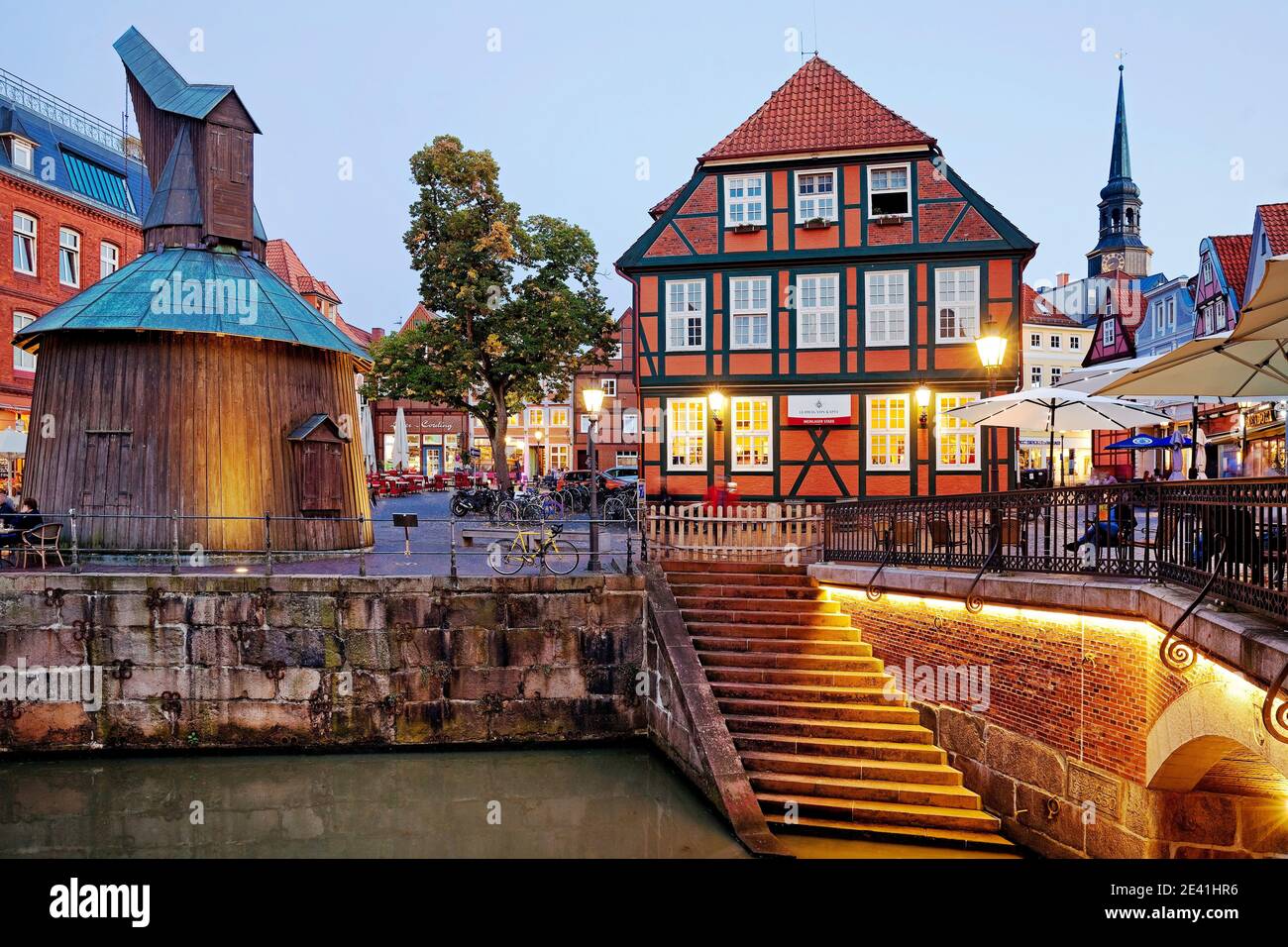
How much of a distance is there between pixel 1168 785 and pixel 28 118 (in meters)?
35.7

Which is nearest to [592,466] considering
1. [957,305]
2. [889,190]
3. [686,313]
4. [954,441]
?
[686,313]

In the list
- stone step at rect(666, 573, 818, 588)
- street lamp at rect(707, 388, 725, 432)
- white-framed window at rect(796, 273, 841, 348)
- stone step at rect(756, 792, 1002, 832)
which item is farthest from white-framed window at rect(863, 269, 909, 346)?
stone step at rect(756, 792, 1002, 832)

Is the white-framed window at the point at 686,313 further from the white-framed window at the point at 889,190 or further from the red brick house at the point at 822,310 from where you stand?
the white-framed window at the point at 889,190

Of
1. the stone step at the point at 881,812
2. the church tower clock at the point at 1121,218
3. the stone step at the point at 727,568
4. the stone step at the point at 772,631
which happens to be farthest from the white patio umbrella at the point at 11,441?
the church tower clock at the point at 1121,218

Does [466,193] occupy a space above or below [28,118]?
below

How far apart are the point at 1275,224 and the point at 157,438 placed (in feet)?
106

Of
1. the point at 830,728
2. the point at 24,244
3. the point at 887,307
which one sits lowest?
the point at 830,728

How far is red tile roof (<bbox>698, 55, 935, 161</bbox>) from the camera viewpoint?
739 inches

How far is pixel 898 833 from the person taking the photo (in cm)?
785

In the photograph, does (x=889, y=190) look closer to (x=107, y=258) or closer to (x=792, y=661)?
(x=792, y=661)
